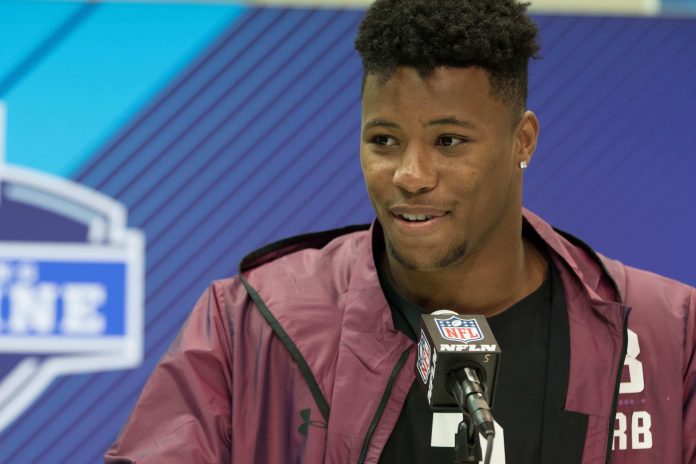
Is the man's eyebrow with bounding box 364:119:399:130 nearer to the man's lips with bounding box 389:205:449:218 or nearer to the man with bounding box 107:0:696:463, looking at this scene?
the man with bounding box 107:0:696:463

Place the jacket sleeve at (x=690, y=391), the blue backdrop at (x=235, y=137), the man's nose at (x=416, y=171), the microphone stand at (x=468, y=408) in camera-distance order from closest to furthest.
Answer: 1. the microphone stand at (x=468, y=408)
2. the man's nose at (x=416, y=171)
3. the jacket sleeve at (x=690, y=391)
4. the blue backdrop at (x=235, y=137)

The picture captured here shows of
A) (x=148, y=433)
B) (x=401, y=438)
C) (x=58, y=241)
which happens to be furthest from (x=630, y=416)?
(x=58, y=241)

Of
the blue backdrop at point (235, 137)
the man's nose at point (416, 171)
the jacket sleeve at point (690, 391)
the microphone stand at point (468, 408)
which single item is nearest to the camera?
the microphone stand at point (468, 408)

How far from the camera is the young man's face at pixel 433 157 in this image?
57.4 inches

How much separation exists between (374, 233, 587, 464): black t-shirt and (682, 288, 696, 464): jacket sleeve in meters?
0.18

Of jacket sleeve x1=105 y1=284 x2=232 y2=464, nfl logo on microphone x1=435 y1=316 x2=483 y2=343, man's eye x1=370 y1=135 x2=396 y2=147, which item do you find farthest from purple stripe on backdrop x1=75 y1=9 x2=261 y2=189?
nfl logo on microphone x1=435 y1=316 x2=483 y2=343

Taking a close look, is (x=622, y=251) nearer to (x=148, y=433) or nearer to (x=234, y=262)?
(x=234, y=262)

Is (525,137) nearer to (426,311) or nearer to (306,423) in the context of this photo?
(426,311)

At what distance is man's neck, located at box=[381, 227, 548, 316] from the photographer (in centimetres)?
160

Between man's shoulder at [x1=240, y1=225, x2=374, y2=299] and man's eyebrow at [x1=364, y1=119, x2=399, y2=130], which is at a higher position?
man's eyebrow at [x1=364, y1=119, x2=399, y2=130]

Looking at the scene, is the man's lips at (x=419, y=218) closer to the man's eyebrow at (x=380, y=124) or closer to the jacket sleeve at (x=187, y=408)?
the man's eyebrow at (x=380, y=124)

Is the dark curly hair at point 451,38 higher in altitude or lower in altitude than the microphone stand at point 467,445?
higher

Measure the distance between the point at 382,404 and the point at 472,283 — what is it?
260mm

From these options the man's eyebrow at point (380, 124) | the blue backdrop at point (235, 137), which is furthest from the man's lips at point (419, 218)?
the blue backdrop at point (235, 137)
